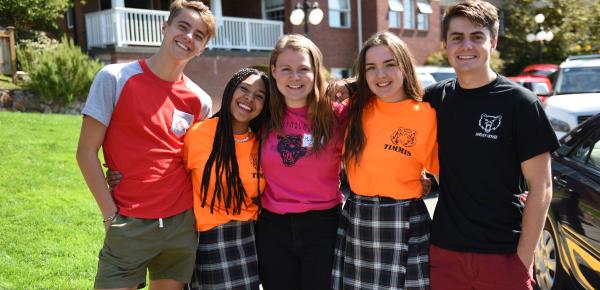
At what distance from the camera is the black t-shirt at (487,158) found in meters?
2.48

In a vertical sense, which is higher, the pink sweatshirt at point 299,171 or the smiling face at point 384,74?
the smiling face at point 384,74

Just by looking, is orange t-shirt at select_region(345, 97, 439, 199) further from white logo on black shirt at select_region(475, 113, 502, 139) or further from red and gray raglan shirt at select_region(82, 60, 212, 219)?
red and gray raglan shirt at select_region(82, 60, 212, 219)

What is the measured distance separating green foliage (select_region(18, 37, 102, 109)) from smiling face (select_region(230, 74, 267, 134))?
1062 centimetres

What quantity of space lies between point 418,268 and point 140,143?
1633 millimetres

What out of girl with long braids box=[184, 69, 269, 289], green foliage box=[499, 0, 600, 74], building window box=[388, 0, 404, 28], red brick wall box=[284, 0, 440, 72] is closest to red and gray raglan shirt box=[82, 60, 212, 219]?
girl with long braids box=[184, 69, 269, 289]

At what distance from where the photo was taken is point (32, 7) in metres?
15.7

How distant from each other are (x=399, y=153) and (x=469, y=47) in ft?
2.09

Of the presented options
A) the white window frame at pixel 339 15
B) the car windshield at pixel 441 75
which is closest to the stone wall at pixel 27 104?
the car windshield at pixel 441 75

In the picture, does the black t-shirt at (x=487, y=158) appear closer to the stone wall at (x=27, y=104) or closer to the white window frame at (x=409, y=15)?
the stone wall at (x=27, y=104)

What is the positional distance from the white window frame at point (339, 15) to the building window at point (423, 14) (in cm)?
453

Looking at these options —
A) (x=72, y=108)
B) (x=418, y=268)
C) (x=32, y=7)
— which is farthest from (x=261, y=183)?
(x=32, y=7)

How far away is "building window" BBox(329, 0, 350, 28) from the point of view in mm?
23184

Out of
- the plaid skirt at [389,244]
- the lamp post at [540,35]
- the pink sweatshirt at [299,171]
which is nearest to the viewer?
the plaid skirt at [389,244]

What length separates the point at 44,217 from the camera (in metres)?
5.65
